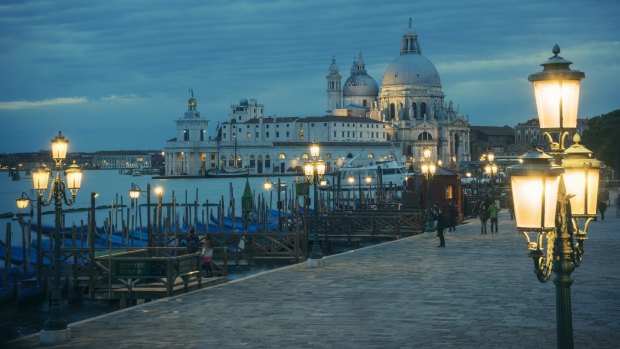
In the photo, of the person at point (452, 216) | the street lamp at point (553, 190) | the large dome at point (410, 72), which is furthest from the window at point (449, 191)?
the large dome at point (410, 72)

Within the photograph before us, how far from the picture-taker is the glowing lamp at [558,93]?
641 cm

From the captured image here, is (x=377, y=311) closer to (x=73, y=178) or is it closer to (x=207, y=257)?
(x=73, y=178)

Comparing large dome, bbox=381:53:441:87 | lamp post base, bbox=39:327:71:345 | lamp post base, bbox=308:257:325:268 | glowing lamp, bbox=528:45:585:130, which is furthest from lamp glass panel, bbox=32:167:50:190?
large dome, bbox=381:53:441:87

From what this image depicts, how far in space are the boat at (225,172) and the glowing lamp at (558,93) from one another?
145 metres

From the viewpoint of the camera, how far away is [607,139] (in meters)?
70.2

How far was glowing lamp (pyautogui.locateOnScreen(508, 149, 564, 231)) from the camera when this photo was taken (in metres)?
6.07

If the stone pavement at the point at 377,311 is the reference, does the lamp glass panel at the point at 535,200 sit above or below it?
above

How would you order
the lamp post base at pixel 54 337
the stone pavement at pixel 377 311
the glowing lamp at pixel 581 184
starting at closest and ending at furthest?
the glowing lamp at pixel 581 184
the stone pavement at pixel 377 311
the lamp post base at pixel 54 337

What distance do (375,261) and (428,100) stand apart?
13865cm

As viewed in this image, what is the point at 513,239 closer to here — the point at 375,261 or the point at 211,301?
the point at 375,261

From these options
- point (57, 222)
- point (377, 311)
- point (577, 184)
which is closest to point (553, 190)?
point (577, 184)

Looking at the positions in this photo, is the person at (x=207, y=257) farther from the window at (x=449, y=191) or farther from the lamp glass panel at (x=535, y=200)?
the window at (x=449, y=191)

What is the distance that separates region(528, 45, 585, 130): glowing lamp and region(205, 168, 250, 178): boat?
145 meters

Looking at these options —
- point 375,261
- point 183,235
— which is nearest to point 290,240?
point 183,235
